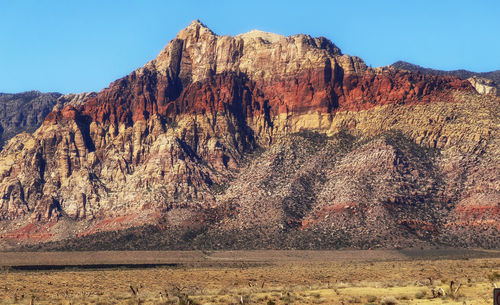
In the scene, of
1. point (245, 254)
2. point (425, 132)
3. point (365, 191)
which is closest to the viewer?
point (245, 254)

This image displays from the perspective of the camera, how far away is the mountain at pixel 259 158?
129 metres

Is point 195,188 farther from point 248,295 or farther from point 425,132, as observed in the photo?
point 248,295

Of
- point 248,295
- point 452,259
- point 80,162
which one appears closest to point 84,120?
point 80,162

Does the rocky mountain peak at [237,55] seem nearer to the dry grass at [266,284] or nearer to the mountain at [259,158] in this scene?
the mountain at [259,158]

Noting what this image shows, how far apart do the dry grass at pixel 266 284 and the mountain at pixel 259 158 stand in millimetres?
29182

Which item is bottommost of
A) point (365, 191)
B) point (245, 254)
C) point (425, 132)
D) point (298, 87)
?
point (245, 254)

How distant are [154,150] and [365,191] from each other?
170 ft

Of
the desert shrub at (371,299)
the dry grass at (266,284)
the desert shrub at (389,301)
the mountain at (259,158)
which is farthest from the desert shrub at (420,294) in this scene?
the mountain at (259,158)

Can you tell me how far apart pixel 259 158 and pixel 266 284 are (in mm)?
90276

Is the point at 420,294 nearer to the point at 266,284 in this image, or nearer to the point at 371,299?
the point at 371,299

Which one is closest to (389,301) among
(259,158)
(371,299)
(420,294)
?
(371,299)

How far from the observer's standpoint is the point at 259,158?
160000 mm

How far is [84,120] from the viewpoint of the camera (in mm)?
176375

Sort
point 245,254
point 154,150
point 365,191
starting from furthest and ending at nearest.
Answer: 1. point 154,150
2. point 365,191
3. point 245,254
